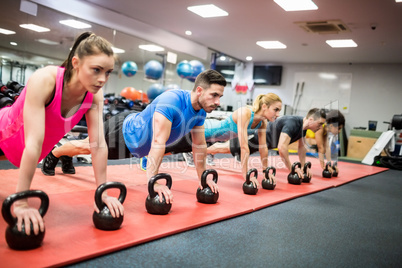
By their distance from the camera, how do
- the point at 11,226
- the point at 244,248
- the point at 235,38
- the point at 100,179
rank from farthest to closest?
1. the point at 235,38
2. the point at 100,179
3. the point at 244,248
4. the point at 11,226

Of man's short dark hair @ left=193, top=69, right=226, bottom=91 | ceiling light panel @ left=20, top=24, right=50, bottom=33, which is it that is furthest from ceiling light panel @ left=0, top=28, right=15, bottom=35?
man's short dark hair @ left=193, top=69, right=226, bottom=91

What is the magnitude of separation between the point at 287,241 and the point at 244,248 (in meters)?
0.25

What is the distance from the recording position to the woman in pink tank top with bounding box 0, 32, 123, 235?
110 cm

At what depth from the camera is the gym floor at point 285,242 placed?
3.76ft

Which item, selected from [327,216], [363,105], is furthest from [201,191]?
[363,105]

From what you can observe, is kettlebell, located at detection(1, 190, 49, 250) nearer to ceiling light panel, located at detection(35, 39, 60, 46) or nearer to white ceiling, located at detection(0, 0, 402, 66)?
white ceiling, located at detection(0, 0, 402, 66)

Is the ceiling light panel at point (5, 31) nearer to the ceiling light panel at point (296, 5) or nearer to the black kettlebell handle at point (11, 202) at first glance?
the ceiling light panel at point (296, 5)

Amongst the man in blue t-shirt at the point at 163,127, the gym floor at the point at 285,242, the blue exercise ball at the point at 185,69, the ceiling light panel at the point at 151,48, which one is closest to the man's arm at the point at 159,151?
the man in blue t-shirt at the point at 163,127

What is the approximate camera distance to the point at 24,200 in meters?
1.08

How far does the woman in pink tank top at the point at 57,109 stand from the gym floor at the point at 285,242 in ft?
0.89

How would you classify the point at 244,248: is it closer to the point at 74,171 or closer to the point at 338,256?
the point at 338,256

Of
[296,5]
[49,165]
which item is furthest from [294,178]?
[296,5]

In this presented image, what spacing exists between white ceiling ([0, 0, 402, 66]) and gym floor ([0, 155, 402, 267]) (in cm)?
356

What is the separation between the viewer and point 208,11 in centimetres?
544
